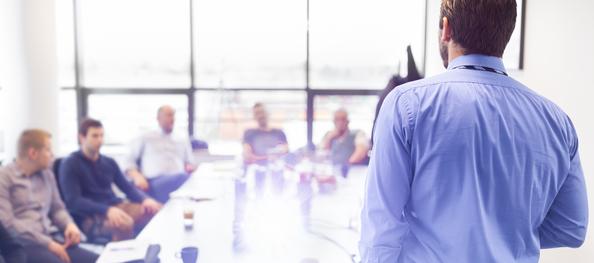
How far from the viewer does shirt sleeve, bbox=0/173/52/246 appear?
3.02 m

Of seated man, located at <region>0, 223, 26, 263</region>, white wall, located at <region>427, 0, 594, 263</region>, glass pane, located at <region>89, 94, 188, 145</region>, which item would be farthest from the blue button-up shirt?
glass pane, located at <region>89, 94, 188, 145</region>

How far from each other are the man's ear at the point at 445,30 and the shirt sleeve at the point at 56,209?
9.86 ft

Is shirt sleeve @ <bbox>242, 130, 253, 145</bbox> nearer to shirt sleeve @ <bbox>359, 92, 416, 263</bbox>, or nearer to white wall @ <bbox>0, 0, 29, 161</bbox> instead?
white wall @ <bbox>0, 0, 29, 161</bbox>

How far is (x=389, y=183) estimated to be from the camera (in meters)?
0.97

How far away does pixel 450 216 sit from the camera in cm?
97

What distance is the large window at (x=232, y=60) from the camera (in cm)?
462

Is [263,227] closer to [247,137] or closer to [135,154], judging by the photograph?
[247,137]

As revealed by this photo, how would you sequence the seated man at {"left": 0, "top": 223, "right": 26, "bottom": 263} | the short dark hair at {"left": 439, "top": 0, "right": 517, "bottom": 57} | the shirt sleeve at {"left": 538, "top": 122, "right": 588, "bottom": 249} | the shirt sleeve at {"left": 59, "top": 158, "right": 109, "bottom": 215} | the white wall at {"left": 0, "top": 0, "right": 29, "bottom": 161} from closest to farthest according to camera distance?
the short dark hair at {"left": 439, "top": 0, "right": 517, "bottom": 57} → the shirt sleeve at {"left": 538, "top": 122, "right": 588, "bottom": 249} → the seated man at {"left": 0, "top": 223, "right": 26, "bottom": 263} → the shirt sleeve at {"left": 59, "top": 158, "right": 109, "bottom": 215} → the white wall at {"left": 0, "top": 0, "right": 29, "bottom": 161}

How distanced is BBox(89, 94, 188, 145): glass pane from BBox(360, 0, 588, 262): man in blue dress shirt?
3856 mm

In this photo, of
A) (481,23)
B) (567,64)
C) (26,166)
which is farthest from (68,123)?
(481,23)

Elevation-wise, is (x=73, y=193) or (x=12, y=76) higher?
(x=12, y=76)

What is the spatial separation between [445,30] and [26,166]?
3042 mm

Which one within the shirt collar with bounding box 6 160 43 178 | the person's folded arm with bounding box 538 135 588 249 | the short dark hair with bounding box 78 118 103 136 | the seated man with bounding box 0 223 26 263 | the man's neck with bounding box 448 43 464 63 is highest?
the man's neck with bounding box 448 43 464 63

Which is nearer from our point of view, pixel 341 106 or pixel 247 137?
pixel 247 137
